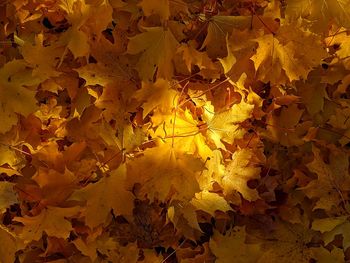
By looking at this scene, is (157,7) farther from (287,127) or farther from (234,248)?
(234,248)

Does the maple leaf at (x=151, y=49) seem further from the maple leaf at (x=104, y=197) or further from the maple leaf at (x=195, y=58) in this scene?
the maple leaf at (x=104, y=197)

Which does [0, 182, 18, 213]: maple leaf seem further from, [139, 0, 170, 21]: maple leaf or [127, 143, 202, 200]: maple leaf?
[139, 0, 170, 21]: maple leaf

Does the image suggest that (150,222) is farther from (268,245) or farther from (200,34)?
(200,34)

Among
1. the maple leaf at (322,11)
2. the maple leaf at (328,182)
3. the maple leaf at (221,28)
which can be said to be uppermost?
the maple leaf at (322,11)

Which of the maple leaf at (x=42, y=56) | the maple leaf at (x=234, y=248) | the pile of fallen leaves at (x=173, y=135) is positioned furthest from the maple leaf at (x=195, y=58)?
the maple leaf at (x=234, y=248)

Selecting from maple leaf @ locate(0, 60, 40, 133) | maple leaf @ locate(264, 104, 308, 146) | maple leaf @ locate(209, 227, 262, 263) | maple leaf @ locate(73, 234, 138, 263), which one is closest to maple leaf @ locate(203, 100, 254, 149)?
maple leaf @ locate(264, 104, 308, 146)

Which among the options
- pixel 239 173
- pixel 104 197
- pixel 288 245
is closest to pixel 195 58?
pixel 239 173

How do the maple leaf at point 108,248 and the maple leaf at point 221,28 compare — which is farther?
the maple leaf at point 221,28
